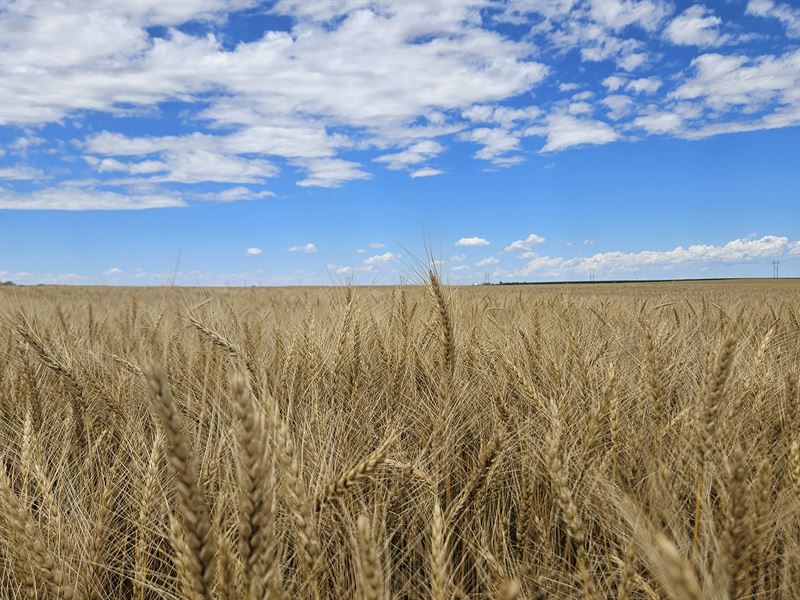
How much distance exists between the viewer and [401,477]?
4.97ft

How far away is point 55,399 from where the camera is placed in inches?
101

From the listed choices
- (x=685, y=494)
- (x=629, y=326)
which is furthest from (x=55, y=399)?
(x=629, y=326)

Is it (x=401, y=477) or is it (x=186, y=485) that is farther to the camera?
(x=401, y=477)

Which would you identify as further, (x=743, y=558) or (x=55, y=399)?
(x=55, y=399)

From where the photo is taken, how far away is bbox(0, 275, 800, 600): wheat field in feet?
2.99

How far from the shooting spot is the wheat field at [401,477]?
35.8 inches

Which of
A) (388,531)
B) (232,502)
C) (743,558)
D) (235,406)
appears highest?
(235,406)

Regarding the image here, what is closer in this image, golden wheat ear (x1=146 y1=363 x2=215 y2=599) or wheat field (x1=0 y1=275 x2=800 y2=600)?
golden wheat ear (x1=146 y1=363 x2=215 y2=599)

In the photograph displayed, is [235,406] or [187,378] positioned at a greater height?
[235,406]

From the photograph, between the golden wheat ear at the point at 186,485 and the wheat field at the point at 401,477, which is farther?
the wheat field at the point at 401,477

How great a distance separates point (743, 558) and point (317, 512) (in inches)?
31.6

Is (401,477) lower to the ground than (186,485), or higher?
lower

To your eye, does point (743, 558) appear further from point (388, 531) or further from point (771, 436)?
point (771, 436)

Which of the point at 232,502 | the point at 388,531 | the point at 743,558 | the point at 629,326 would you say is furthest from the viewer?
the point at 629,326
